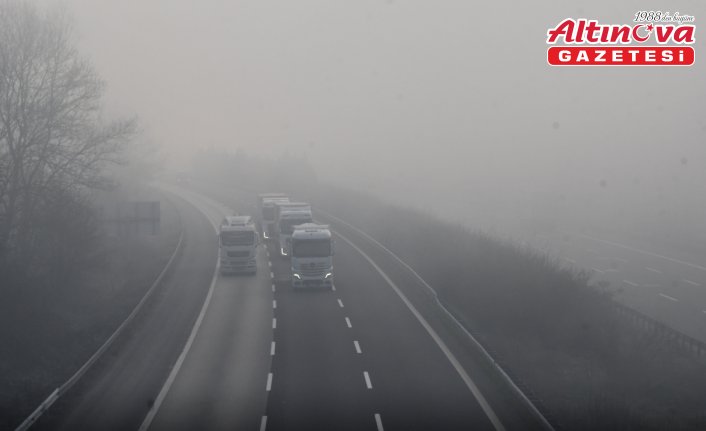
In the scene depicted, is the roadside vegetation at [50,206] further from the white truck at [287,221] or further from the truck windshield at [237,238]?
the white truck at [287,221]

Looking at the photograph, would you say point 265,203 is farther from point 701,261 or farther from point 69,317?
point 701,261

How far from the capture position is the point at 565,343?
31.2 m

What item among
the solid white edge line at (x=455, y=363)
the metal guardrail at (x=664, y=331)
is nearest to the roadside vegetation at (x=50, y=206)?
the solid white edge line at (x=455, y=363)

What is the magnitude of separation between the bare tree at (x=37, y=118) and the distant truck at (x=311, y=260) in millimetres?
10740

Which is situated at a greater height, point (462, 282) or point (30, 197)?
point (30, 197)

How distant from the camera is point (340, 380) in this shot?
24.9m

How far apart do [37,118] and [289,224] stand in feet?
53.0

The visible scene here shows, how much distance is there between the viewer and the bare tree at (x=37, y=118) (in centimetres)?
3756

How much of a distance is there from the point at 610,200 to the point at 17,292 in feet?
277

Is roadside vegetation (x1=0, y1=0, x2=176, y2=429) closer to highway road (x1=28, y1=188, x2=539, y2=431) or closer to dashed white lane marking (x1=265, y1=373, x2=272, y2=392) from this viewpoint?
highway road (x1=28, y1=188, x2=539, y2=431)

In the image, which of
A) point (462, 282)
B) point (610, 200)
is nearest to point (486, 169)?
point (610, 200)

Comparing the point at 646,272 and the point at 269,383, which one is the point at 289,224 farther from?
the point at 646,272

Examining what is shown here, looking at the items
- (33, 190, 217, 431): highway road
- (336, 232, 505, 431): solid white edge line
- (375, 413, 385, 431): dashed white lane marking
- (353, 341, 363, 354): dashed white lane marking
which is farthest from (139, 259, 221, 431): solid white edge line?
(336, 232, 505, 431): solid white edge line

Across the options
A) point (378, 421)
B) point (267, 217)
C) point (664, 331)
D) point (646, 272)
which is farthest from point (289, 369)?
point (646, 272)
